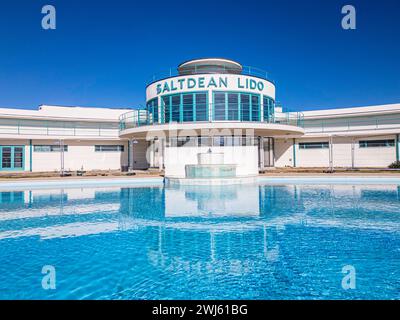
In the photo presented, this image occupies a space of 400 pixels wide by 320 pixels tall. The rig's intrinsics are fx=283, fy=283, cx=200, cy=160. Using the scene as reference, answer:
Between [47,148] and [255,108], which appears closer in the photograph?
[255,108]

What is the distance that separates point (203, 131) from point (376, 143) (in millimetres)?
16613

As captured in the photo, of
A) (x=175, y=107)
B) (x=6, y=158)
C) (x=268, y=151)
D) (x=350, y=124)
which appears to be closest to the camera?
(x=175, y=107)

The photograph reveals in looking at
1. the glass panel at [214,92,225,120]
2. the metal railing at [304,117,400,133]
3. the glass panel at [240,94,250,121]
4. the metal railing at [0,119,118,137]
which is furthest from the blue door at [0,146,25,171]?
the metal railing at [304,117,400,133]

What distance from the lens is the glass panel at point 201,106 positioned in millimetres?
21047

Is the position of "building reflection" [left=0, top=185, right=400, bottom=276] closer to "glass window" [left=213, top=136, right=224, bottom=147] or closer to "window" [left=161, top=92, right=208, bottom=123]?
"glass window" [left=213, top=136, right=224, bottom=147]

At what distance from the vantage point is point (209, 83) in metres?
20.9

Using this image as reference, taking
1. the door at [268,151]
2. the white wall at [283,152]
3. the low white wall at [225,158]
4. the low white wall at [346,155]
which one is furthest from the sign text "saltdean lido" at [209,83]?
the low white wall at [346,155]

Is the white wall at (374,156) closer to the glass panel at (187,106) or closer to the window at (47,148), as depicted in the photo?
the glass panel at (187,106)

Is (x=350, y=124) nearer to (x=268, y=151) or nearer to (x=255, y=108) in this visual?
(x=268, y=151)

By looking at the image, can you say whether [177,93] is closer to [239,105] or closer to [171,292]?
[239,105]

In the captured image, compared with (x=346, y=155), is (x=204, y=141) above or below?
above

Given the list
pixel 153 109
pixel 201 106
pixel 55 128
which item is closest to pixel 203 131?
pixel 201 106
